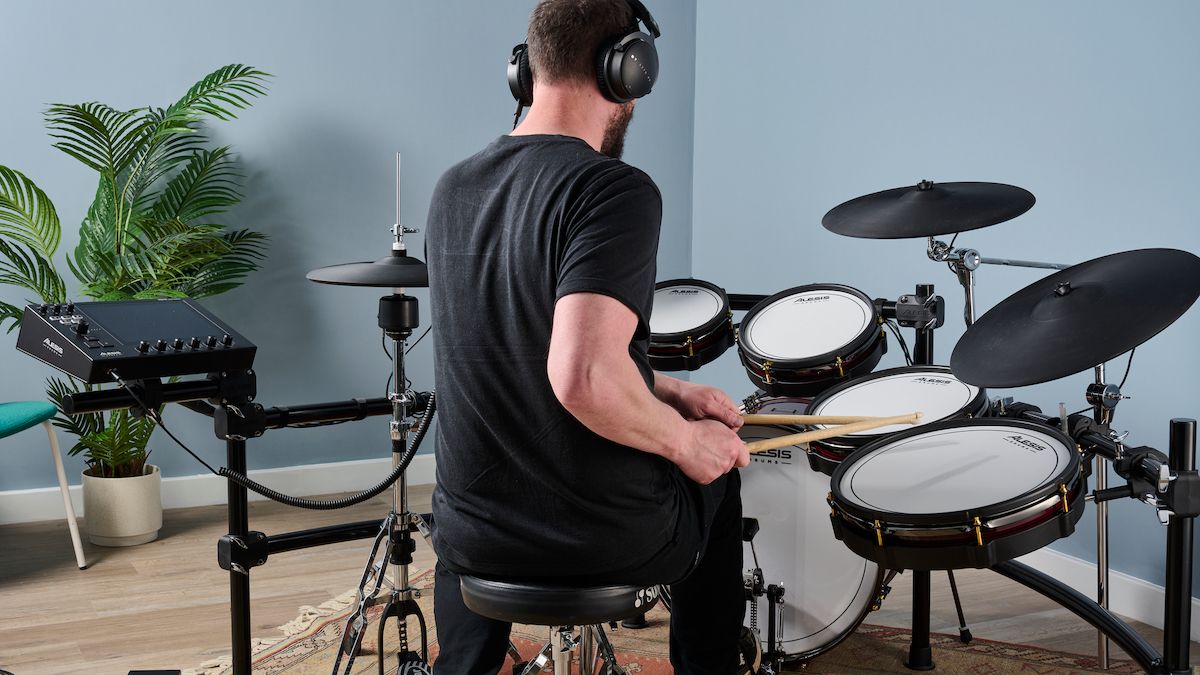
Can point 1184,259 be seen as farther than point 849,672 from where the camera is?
No

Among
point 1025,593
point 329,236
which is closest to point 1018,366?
point 1025,593

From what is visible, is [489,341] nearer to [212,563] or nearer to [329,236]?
[212,563]

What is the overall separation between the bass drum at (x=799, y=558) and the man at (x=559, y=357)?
2.68 ft

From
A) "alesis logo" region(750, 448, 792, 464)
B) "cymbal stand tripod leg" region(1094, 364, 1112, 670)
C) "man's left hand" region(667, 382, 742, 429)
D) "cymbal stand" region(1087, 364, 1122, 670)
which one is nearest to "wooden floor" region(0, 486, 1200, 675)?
"cymbal stand" region(1087, 364, 1122, 670)

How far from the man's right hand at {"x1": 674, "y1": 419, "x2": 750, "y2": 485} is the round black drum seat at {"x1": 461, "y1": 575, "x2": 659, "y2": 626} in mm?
195

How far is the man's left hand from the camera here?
1.75 meters

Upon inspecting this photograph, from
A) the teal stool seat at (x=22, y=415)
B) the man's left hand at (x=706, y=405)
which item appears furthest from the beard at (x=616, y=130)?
the teal stool seat at (x=22, y=415)

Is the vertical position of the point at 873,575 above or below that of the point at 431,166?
below

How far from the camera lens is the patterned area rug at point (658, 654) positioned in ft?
8.34

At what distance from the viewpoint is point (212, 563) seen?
133 inches

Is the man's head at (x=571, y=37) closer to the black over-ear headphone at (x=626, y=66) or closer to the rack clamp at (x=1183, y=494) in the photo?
the black over-ear headphone at (x=626, y=66)

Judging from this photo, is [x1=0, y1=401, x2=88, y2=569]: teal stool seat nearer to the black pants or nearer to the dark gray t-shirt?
the black pants

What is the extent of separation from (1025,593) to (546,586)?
2.17m

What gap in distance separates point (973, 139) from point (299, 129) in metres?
2.54
